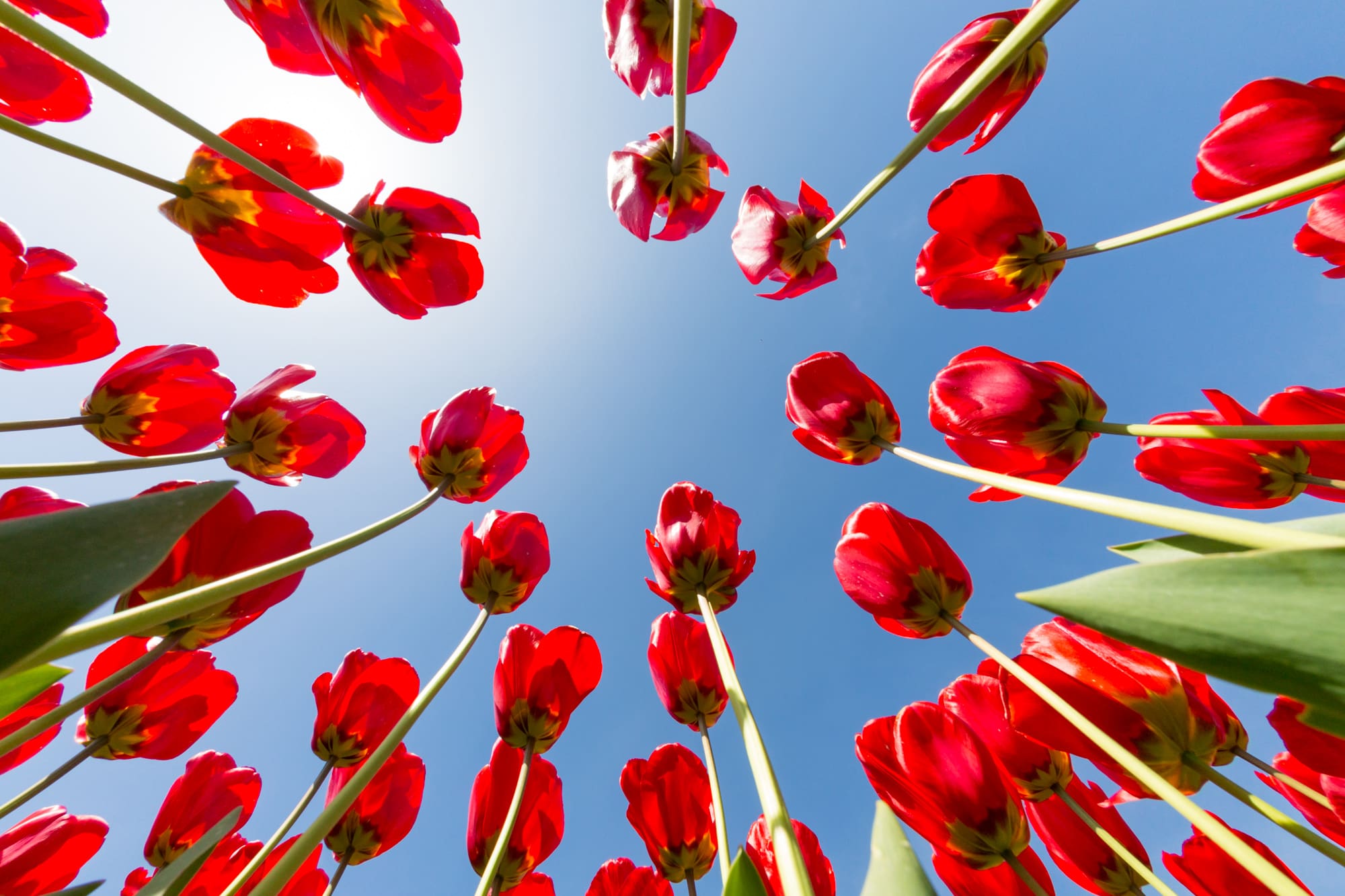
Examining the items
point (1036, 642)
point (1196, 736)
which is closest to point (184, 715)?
point (1036, 642)

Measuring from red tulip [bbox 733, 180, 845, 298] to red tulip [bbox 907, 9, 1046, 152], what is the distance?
22 centimetres

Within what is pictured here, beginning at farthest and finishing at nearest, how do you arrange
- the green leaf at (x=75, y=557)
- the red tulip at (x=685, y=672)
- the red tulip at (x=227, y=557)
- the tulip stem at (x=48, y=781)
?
the red tulip at (x=685, y=672) → the red tulip at (x=227, y=557) → the tulip stem at (x=48, y=781) → the green leaf at (x=75, y=557)

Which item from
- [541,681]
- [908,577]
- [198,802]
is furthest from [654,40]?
[198,802]

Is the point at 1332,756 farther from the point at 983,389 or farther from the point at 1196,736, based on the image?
the point at 983,389

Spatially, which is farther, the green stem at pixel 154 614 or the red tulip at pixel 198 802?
the red tulip at pixel 198 802

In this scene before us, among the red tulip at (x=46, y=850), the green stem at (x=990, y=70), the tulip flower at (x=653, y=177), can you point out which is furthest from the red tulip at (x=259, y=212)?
the red tulip at (x=46, y=850)

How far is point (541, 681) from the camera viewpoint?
112cm

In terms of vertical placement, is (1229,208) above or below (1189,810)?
above

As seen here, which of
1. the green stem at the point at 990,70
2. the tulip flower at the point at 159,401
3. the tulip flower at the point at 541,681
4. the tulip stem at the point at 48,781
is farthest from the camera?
the tulip flower at the point at 541,681

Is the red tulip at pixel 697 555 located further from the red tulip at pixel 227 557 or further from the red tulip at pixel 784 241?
the red tulip at pixel 227 557

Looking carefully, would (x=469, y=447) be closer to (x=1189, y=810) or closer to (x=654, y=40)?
A: (x=654, y=40)

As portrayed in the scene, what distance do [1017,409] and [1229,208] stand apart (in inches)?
16.3

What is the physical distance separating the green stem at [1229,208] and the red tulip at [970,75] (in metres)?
0.24

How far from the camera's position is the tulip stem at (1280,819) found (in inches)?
20.4
